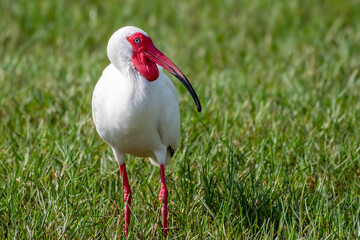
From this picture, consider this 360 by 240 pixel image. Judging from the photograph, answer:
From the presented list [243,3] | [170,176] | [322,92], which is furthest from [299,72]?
[170,176]

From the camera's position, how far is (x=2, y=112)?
541 centimetres

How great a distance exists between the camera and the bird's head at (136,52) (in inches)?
136

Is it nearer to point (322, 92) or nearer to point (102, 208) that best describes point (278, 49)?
point (322, 92)

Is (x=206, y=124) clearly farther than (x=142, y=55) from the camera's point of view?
Yes

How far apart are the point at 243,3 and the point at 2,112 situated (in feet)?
13.5

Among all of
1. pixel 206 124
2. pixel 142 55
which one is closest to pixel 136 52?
pixel 142 55

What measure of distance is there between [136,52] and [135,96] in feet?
0.88

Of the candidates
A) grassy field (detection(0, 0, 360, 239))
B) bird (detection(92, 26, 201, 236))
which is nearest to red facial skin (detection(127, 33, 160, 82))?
bird (detection(92, 26, 201, 236))

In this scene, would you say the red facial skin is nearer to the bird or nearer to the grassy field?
the bird

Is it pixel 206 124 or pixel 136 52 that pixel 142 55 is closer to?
pixel 136 52

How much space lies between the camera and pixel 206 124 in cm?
524

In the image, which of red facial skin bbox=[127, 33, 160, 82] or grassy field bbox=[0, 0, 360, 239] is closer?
red facial skin bbox=[127, 33, 160, 82]

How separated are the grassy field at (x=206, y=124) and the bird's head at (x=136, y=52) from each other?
85cm

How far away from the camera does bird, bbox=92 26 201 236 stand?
11.2 feet
